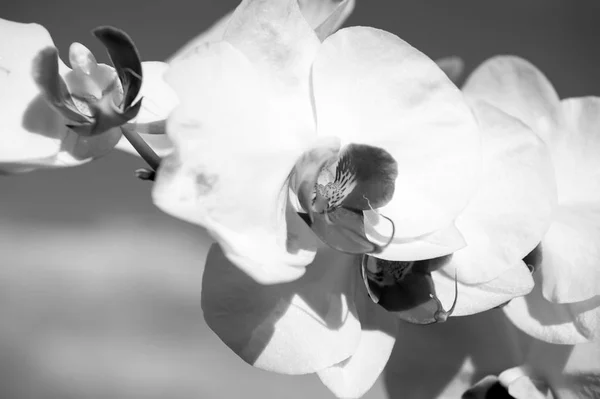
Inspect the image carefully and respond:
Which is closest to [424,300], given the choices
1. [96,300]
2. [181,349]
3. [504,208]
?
[504,208]

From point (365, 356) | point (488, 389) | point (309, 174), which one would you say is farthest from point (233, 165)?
point (488, 389)

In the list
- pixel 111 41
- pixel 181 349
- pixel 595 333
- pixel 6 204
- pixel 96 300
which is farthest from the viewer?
pixel 6 204

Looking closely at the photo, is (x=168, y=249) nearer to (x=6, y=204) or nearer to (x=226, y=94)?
(x=6, y=204)

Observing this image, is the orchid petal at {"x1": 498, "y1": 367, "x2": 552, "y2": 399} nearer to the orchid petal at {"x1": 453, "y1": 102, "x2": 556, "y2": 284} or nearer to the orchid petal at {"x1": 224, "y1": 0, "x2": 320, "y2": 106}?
the orchid petal at {"x1": 453, "y1": 102, "x2": 556, "y2": 284}

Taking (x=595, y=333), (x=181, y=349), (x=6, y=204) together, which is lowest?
(x=181, y=349)

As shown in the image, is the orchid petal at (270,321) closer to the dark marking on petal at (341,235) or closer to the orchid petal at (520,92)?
the dark marking on petal at (341,235)

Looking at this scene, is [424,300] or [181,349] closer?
[424,300]

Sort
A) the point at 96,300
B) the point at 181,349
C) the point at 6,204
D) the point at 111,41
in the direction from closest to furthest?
the point at 111,41 → the point at 181,349 → the point at 96,300 → the point at 6,204
